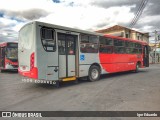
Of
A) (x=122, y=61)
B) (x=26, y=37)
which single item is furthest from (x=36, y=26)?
(x=122, y=61)

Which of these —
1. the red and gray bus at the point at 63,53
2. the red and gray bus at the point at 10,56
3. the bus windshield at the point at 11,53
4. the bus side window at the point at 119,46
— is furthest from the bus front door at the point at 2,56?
the bus side window at the point at 119,46

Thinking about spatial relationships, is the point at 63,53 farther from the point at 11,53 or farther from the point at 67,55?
the point at 11,53

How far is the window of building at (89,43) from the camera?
970 centimetres

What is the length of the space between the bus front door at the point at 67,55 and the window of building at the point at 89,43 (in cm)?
61

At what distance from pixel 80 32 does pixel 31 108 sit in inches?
217

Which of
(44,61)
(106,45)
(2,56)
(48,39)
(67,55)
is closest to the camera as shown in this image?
(44,61)

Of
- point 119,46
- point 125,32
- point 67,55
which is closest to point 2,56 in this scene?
point 67,55

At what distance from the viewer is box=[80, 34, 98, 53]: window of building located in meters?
9.70

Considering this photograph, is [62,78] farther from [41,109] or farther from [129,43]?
[129,43]

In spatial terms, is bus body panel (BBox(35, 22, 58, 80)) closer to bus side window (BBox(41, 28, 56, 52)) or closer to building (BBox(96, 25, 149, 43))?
bus side window (BBox(41, 28, 56, 52))

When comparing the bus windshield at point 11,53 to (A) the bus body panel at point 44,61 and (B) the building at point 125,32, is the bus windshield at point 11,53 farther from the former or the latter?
(B) the building at point 125,32

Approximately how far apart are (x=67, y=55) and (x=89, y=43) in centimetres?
203

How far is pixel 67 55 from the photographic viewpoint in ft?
28.8

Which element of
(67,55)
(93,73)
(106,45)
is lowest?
(93,73)
